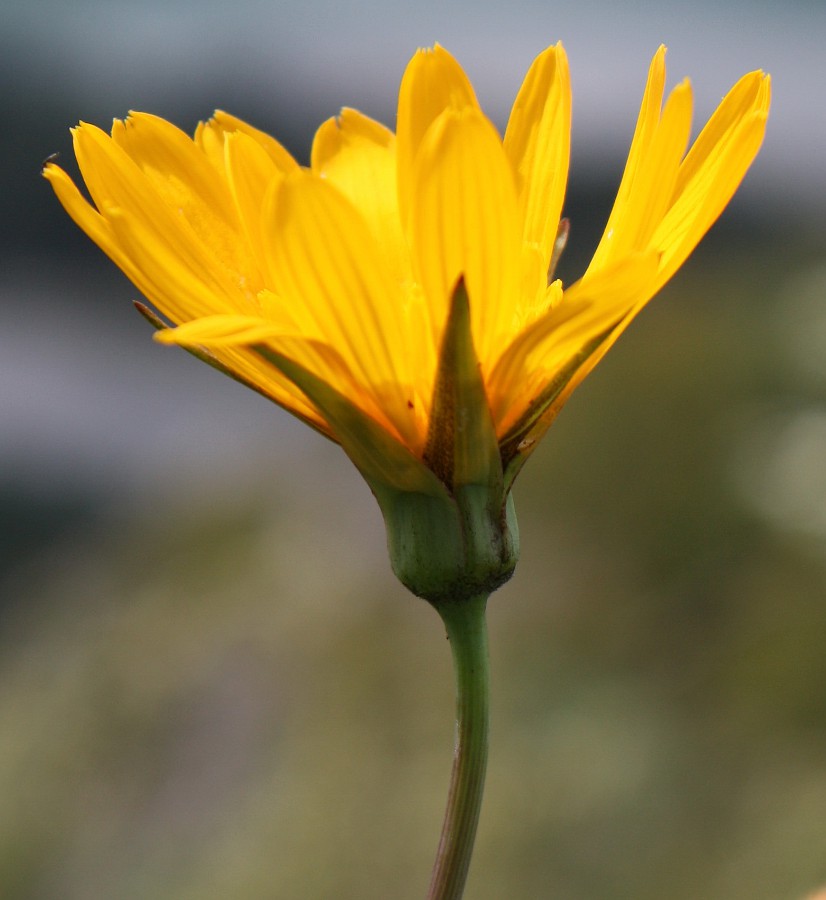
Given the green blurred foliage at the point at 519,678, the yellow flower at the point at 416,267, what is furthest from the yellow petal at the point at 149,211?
the green blurred foliage at the point at 519,678

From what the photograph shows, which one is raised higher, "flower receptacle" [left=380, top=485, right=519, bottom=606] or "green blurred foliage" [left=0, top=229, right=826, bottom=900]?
"flower receptacle" [left=380, top=485, right=519, bottom=606]

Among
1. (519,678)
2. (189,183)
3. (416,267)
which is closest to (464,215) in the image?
(416,267)

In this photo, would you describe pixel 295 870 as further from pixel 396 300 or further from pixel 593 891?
pixel 396 300

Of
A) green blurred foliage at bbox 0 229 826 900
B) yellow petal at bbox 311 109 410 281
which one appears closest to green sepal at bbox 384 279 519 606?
yellow petal at bbox 311 109 410 281

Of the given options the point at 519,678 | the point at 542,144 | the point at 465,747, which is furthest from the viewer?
the point at 519,678

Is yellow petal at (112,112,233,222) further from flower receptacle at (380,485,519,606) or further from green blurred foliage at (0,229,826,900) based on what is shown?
green blurred foliage at (0,229,826,900)

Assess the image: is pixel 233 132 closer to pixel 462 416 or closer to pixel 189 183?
pixel 189 183

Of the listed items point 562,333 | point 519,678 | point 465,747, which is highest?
point 562,333
